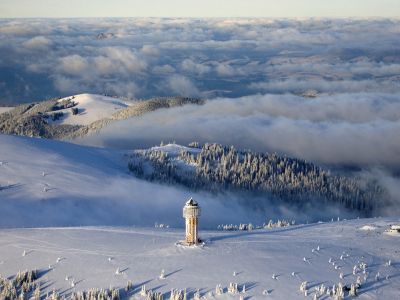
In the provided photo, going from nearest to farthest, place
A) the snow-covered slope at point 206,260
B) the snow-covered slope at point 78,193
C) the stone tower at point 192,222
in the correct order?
the snow-covered slope at point 206,260 < the stone tower at point 192,222 < the snow-covered slope at point 78,193

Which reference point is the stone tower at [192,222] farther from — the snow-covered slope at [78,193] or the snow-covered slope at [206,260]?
the snow-covered slope at [78,193]

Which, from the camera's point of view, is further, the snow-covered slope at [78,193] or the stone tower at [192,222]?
the snow-covered slope at [78,193]

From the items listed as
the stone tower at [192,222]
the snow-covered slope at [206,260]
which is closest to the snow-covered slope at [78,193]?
the snow-covered slope at [206,260]

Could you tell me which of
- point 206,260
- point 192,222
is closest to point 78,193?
point 192,222

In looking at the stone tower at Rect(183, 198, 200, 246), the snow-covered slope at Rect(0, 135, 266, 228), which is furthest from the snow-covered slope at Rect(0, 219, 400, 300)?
the snow-covered slope at Rect(0, 135, 266, 228)

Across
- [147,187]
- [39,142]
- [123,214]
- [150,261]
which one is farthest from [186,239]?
[39,142]

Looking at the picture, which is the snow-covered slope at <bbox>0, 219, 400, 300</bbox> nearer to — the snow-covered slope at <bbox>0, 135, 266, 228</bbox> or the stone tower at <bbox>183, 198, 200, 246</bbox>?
the stone tower at <bbox>183, 198, 200, 246</bbox>

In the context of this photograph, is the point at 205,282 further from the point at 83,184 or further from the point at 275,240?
the point at 83,184

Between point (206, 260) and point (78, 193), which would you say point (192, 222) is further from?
point (78, 193)
